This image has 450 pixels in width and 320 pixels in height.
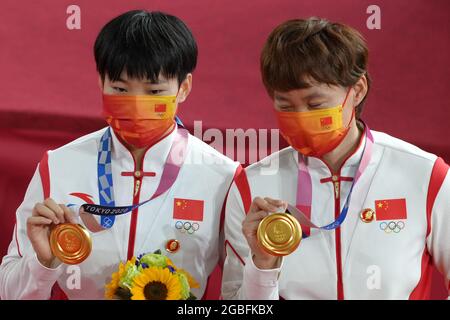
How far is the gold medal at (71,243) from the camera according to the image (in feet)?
10.8

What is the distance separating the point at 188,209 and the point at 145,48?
0.55 m

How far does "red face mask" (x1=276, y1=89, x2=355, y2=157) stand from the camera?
337 cm

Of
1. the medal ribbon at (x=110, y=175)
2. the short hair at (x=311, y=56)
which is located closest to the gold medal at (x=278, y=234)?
the short hair at (x=311, y=56)

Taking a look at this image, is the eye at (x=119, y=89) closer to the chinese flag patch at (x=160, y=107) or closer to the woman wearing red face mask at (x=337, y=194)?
the chinese flag patch at (x=160, y=107)

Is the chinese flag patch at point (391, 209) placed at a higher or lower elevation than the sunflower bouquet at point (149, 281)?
higher

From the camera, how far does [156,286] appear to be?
10.9 feet

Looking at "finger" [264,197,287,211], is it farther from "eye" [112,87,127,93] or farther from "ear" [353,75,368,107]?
"eye" [112,87,127,93]

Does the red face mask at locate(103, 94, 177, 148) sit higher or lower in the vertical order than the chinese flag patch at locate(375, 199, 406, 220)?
higher

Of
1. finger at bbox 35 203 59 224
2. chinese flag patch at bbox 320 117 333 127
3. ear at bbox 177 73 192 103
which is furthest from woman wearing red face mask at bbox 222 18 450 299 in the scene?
finger at bbox 35 203 59 224

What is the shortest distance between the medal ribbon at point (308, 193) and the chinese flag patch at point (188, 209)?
1.10ft

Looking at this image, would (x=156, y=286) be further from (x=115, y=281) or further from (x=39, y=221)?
(x=39, y=221)

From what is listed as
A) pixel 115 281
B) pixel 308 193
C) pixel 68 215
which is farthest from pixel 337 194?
pixel 68 215

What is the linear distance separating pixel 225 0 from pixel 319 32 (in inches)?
47.3
